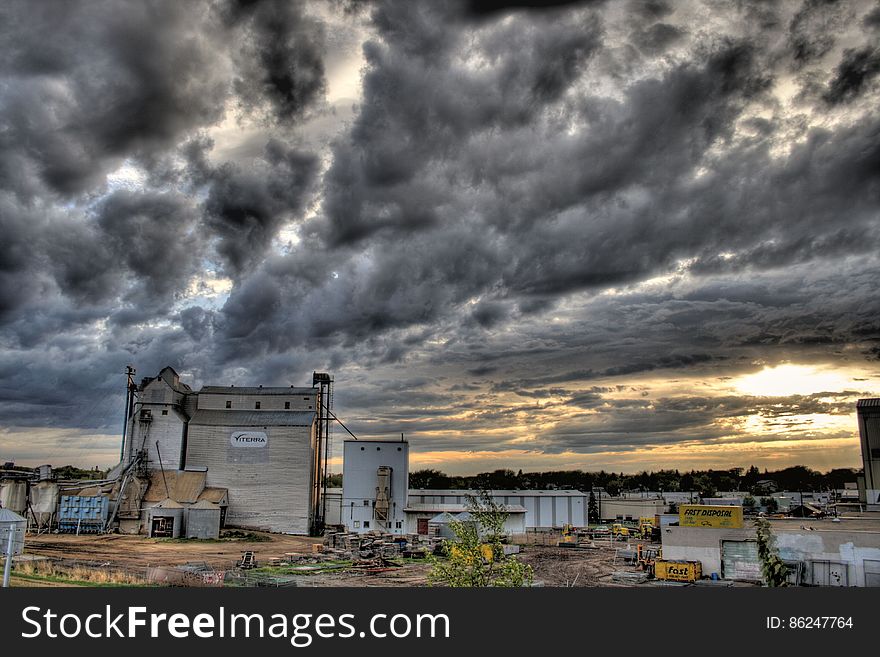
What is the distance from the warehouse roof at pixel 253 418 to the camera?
66562 mm

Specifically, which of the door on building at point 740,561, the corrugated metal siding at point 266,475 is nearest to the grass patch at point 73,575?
→ the corrugated metal siding at point 266,475

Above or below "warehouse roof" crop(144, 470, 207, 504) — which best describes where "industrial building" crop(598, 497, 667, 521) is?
below

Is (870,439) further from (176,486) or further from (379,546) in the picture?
(176,486)

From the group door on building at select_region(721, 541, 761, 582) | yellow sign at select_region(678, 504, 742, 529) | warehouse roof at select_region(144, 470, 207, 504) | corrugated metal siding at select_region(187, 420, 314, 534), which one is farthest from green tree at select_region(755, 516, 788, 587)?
warehouse roof at select_region(144, 470, 207, 504)

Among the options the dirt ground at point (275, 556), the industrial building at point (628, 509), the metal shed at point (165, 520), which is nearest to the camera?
the dirt ground at point (275, 556)

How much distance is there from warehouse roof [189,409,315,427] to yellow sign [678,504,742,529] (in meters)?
36.2

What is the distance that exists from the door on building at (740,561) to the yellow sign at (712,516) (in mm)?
2459

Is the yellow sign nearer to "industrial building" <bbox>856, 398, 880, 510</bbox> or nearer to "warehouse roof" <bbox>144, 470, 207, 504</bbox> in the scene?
"industrial building" <bbox>856, 398, 880, 510</bbox>

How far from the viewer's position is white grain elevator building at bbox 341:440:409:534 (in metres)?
66.8

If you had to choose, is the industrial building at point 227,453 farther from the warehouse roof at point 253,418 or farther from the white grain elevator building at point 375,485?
the white grain elevator building at point 375,485

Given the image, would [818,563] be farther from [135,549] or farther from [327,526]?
[327,526]

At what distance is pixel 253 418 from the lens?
67.5 m

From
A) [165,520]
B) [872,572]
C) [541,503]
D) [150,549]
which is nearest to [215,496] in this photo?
[165,520]
